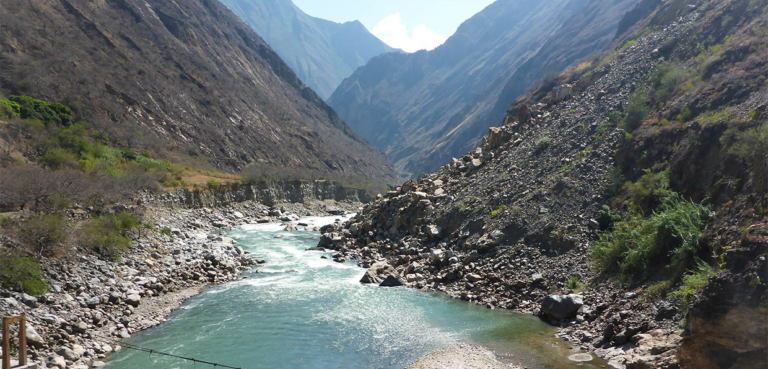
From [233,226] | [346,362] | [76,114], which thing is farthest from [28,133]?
[346,362]

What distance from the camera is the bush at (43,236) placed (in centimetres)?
1430

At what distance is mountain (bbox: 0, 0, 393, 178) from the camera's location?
45.3 m

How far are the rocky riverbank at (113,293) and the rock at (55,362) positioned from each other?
19 mm

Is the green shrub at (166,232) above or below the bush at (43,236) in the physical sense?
below

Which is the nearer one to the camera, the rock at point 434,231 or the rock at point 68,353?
the rock at point 68,353

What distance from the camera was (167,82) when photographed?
67.0 m

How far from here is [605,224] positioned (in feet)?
53.2

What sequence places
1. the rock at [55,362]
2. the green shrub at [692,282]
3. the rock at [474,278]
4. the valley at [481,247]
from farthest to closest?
the rock at [474,278], the valley at [481,247], the rock at [55,362], the green shrub at [692,282]

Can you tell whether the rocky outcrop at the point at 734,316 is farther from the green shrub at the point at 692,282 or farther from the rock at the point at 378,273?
the rock at the point at 378,273

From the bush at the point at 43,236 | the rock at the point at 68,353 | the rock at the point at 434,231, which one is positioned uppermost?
the bush at the point at 43,236

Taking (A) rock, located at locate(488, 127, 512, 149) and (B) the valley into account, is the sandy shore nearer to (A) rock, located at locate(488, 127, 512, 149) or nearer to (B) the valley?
(B) the valley

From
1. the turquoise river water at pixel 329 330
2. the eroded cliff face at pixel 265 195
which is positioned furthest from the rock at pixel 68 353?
the eroded cliff face at pixel 265 195

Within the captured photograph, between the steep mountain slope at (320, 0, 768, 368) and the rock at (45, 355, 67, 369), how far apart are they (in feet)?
37.3

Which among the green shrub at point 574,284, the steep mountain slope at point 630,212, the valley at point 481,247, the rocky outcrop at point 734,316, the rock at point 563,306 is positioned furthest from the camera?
the green shrub at point 574,284
